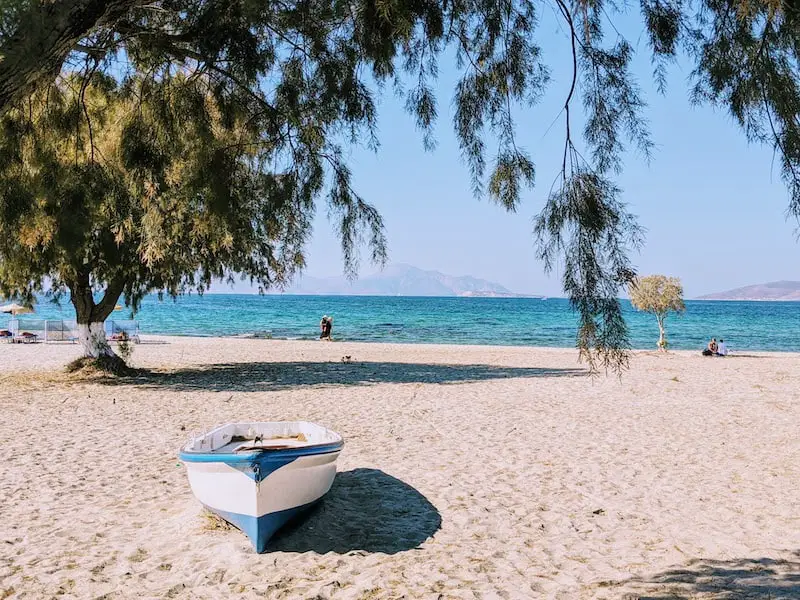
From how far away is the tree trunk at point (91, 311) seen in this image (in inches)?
666

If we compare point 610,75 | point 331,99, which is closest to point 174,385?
point 331,99

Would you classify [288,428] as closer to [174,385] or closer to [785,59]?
[785,59]

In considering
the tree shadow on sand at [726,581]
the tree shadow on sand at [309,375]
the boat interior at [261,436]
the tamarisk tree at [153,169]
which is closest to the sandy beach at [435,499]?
the tree shadow on sand at [726,581]

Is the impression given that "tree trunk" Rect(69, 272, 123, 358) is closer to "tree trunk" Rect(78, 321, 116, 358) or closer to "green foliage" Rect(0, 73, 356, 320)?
"tree trunk" Rect(78, 321, 116, 358)

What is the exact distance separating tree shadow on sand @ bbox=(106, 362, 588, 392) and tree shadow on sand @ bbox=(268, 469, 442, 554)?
8.91 m

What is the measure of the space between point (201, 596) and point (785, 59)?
16.6ft

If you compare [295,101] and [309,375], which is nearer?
[295,101]

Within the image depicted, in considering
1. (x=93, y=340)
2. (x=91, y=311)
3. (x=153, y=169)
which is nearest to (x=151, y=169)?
(x=153, y=169)

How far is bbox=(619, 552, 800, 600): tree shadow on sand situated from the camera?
194 inches

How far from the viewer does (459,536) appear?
20.4 feet

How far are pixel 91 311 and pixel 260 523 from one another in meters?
13.6

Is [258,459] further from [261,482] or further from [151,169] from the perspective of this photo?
[151,169]

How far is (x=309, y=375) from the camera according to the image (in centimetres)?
1911

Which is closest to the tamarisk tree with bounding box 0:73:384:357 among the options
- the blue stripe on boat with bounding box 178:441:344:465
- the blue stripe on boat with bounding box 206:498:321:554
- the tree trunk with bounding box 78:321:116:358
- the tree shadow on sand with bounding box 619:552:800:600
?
the blue stripe on boat with bounding box 178:441:344:465
